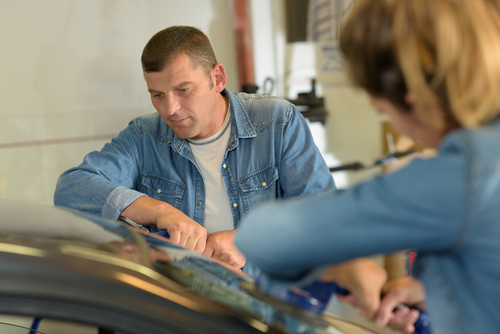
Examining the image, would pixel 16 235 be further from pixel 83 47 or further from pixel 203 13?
pixel 203 13

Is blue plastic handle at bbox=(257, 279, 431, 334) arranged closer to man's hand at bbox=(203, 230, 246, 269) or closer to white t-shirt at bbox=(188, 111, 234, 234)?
man's hand at bbox=(203, 230, 246, 269)

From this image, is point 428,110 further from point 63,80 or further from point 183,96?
point 63,80

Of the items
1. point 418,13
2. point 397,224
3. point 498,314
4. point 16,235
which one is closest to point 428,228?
point 397,224

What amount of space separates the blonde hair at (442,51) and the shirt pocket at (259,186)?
1.34 meters

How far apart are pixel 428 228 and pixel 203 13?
2932 mm

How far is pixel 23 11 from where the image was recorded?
291 centimetres

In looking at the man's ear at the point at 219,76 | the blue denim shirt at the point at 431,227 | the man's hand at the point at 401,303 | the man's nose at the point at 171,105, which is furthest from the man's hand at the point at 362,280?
the man's ear at the point at 219,76

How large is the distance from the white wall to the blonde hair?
2578mm

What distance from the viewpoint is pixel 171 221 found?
63.7 inches

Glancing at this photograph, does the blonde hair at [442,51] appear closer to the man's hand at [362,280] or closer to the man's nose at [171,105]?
the man's hand at [362,280]

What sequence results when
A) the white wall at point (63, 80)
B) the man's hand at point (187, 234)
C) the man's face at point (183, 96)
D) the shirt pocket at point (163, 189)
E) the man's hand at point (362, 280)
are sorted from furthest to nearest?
1. the white wall at point (63, 80)
2. the shirt pocket at point (163, 189)
3. the man's face at point (183, 96)
4. the man's hand at point (187, 234)
5. the man's hand at point (362, 280)

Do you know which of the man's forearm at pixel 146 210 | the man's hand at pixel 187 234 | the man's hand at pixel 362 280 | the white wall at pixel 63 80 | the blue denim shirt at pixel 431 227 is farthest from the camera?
the white wall at pixel 63 80

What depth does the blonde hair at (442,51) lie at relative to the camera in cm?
67

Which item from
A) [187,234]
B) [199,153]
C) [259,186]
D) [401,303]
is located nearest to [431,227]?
[401,303]
